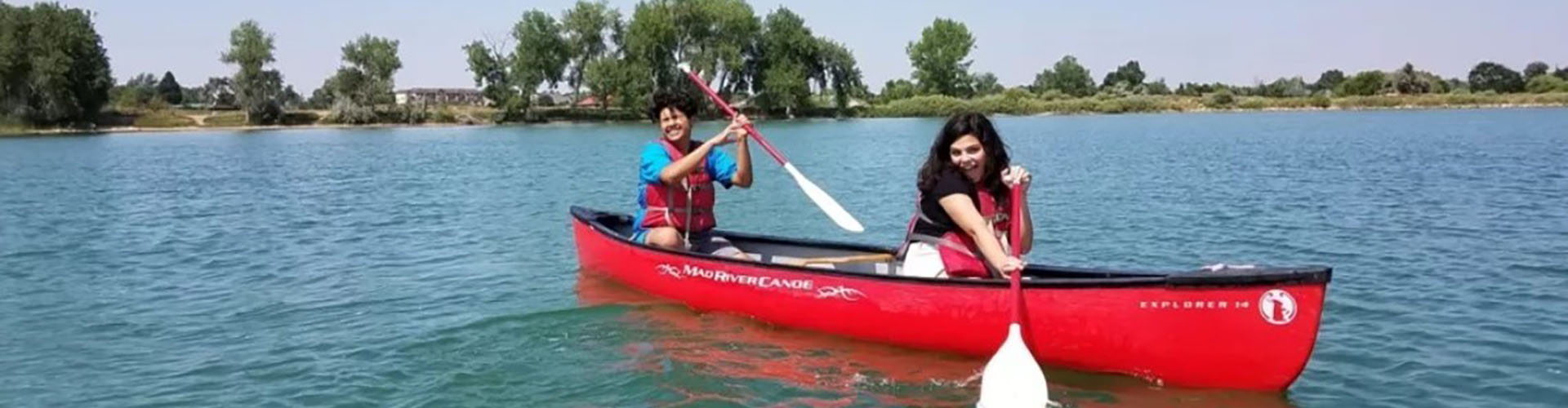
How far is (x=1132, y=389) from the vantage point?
6438 mm

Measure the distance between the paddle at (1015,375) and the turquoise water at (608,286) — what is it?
25.9 inches

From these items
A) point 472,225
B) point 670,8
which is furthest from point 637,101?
point 472,225

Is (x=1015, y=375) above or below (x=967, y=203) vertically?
below

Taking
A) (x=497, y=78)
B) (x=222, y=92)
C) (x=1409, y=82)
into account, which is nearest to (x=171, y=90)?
(x=222, y=92)

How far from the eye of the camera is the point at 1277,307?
5.79 metres

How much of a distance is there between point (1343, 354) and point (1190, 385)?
66.8 inches

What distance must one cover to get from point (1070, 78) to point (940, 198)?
4692 inches

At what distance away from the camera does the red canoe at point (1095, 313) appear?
583 centimetres

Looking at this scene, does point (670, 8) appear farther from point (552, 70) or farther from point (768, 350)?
point (768, 350)

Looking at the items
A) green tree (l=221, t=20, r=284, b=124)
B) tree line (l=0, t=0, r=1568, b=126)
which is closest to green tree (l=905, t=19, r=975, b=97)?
tree line (l=0, t=0, r=1568, b=126)

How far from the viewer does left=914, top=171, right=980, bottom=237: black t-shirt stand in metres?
6.33

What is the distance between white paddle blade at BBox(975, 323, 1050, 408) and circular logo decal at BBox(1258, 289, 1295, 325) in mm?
1124

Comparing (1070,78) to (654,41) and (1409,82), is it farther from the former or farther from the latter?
(654,41)

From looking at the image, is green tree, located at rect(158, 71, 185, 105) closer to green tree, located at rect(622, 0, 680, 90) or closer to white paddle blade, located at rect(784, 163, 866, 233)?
green tree, located at rect(622, 0, 680, 90)
